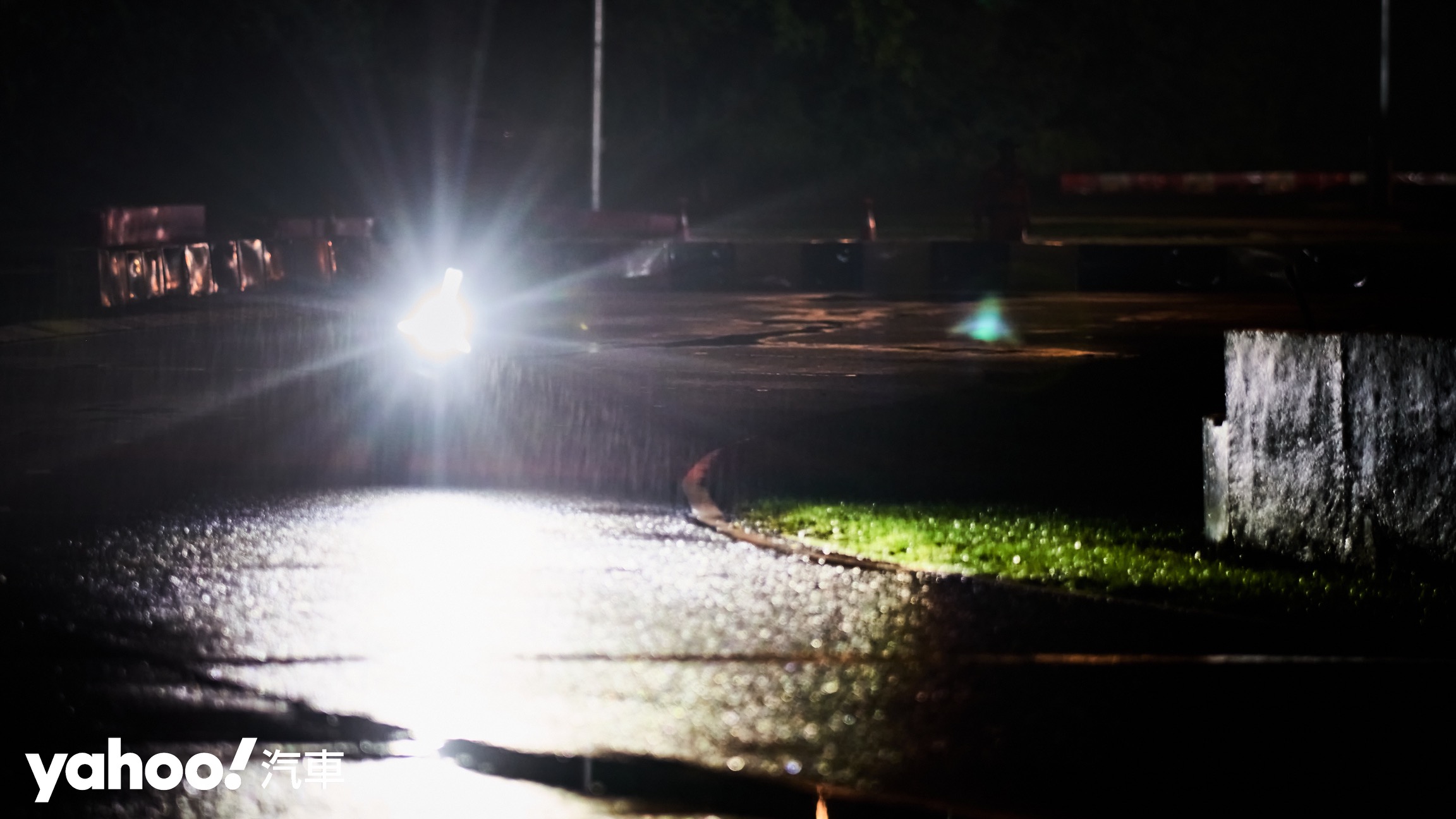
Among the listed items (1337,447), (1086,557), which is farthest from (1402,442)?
(1086,557)

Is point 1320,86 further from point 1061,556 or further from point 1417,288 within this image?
point 1061,556

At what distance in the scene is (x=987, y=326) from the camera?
2241 cm

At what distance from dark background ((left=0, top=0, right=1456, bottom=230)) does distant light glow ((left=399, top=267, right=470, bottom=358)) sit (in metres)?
11.5

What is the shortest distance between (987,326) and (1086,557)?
530 inches

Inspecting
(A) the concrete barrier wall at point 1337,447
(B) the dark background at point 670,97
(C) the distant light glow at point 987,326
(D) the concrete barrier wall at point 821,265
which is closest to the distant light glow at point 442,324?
(D) the concrete barrier wall at point 821,265

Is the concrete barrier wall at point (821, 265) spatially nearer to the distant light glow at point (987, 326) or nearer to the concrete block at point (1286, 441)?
the distant light glow at point (987, 326)

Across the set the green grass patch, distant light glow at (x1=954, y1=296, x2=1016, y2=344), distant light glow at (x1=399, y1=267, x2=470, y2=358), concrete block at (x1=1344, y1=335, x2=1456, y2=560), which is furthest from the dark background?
concrete block at (x1=1344, y1=335, x2=1456, y2=560)

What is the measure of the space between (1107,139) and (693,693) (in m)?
69.3

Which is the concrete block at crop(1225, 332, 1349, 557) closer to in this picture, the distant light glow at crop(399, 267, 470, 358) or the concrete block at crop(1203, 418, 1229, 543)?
the concrete block at crop(1203, 418, 1229, 543)

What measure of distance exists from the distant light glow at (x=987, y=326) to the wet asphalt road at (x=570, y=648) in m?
6.80

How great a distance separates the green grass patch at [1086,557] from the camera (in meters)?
8.16

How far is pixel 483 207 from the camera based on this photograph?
3597 centimetres

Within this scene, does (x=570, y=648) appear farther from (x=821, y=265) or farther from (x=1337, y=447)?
(x=821, y=265)

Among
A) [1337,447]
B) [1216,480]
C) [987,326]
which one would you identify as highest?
[987,326]
